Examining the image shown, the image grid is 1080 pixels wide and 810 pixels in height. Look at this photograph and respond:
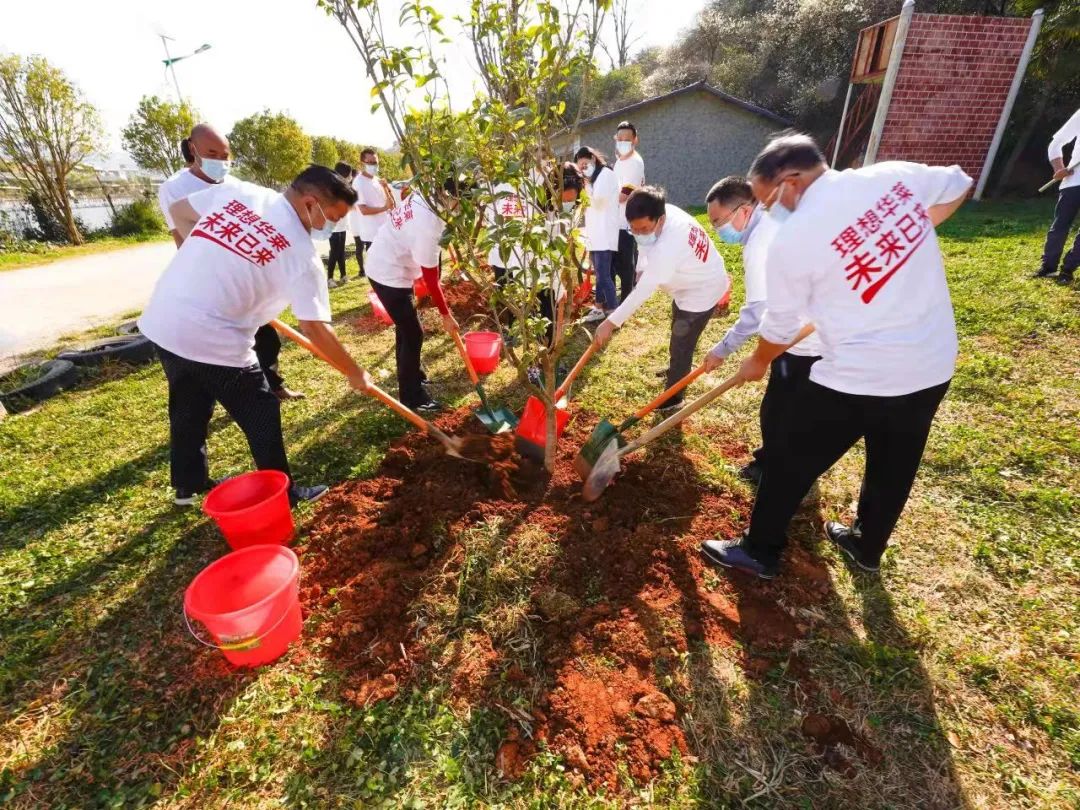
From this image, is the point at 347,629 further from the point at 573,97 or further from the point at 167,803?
the point at 573,97

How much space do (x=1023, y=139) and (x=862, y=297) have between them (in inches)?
587

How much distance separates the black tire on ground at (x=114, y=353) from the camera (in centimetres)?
512

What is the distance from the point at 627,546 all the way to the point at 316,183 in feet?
7.96

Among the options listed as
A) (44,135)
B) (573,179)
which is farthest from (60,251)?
(573,179)

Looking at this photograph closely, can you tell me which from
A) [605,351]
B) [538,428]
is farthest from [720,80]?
[538,428]

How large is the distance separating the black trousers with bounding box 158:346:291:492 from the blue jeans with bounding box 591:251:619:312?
427cm

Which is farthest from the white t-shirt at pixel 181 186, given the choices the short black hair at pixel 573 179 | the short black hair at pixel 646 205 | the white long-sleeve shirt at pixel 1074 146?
the white long-sleeve shirt at pixel 1074 146

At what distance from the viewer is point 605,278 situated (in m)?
6.20

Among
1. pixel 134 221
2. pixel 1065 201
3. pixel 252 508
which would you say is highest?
pixel 134 221

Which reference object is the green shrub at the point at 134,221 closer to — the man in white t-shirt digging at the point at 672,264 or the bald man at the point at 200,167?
the bald man at the point at 200,167

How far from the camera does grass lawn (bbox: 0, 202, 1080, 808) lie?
1747mm

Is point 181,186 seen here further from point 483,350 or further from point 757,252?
point 757,252

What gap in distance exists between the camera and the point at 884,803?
1.66 metres

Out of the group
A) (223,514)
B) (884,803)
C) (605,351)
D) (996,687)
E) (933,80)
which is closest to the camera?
(884,803)
